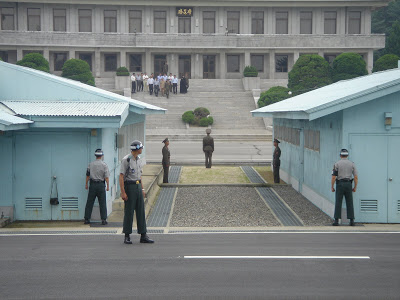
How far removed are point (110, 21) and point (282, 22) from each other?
18.5m

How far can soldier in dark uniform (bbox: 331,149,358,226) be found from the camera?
12703 mm

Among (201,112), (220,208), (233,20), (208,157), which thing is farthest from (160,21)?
(220,208)

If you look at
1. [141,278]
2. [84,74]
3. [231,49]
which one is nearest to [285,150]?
[141,278]

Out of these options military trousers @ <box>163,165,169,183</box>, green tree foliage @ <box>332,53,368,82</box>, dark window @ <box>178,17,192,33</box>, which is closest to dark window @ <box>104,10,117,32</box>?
dark window @ <box>178,17,192,33</box>

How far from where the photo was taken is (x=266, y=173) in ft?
75.1

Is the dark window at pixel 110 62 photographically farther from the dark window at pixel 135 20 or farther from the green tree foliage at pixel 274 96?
the green tree foliage at pixel 274 96

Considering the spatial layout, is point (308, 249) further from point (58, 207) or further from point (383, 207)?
point (58, 207)

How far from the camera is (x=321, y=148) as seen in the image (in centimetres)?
1520

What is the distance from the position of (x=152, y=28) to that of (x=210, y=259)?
55.3 metres

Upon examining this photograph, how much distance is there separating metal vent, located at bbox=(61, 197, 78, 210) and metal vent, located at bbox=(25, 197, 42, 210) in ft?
1.77

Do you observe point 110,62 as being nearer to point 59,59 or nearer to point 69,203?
point 59,59

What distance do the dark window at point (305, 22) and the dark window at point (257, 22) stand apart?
4.29 m

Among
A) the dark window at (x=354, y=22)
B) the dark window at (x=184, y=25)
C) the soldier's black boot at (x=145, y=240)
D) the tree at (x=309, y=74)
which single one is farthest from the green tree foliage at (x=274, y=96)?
the soldier's black boot at (x=145, y=240)

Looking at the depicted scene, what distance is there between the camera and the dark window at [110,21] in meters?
61.8
